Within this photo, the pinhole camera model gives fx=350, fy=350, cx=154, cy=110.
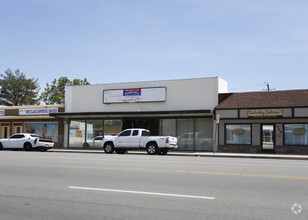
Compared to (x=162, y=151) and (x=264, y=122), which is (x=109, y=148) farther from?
(x=264, y=122)

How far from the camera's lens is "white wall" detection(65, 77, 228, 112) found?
92.2 feet

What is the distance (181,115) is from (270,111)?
23.2 ft

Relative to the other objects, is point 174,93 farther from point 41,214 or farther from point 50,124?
point 41,214

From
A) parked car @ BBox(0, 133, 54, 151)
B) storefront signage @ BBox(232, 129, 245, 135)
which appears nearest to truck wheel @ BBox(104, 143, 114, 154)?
parked car @ BBox(0, 133, 54, 151)

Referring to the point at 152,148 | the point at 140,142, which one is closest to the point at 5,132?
the point at 140,142

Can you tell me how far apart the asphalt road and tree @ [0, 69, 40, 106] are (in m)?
71.7

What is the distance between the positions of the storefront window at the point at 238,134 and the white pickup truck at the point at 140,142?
17.9 feet

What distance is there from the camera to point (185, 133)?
28.7 meters

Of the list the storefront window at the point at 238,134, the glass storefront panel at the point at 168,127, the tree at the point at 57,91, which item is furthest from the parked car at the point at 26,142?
the tree at the point at 57,91

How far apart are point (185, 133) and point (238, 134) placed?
4.30 metres

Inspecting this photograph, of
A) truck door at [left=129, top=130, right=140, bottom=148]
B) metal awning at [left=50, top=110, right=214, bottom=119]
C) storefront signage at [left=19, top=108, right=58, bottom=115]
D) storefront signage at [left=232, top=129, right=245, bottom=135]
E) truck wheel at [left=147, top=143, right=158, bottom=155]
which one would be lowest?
truck wheel at [left=147, top=143, right=158, bottom=155]

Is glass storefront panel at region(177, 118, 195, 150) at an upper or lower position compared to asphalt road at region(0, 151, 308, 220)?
upper

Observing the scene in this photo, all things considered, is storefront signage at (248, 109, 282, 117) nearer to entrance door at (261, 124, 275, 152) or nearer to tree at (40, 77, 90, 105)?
entrance door at (261, 124, 275, 152)

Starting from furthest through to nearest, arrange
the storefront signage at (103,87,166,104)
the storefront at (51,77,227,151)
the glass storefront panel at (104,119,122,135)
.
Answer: the glass storefront panel at (104,119,122,135) → the storefront signage at (103,87,166,104) → the storefront at (51,77,227,151)
